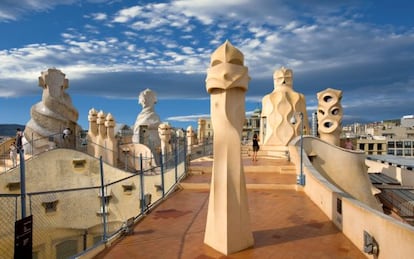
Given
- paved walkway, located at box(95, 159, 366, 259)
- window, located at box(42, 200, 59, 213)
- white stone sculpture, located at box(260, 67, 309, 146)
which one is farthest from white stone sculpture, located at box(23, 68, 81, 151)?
white stone sculpture, located at box(260, 67, 309, 146)

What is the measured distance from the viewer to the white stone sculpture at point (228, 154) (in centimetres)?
610

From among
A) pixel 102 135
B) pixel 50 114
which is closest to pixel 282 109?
pixel 102 135

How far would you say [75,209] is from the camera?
17.9m

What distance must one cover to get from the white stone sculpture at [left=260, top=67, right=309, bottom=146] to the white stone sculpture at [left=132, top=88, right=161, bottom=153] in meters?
10.9

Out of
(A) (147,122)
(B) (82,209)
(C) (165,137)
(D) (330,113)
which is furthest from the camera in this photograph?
(A) (147,122)

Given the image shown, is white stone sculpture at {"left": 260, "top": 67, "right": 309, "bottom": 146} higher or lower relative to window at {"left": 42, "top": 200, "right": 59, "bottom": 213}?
higher

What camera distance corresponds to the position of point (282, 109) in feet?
81.0

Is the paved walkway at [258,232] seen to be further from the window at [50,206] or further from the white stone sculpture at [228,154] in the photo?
the window at [50,206]

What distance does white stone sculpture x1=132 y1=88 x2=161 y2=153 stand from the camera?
30.8m

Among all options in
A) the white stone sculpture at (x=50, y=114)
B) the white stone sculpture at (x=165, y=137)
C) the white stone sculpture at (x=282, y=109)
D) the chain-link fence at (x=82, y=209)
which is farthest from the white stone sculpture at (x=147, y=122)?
the chain-link fence at (x=82, y=209)

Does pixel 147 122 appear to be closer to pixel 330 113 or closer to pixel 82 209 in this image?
pixel 82 209

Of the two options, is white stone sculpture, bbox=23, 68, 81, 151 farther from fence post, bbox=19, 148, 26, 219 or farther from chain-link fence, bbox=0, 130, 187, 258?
fence post, bbox=19, 148, 26, 219

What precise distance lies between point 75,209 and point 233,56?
1507 centimetres

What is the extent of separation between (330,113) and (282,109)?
355 cm
